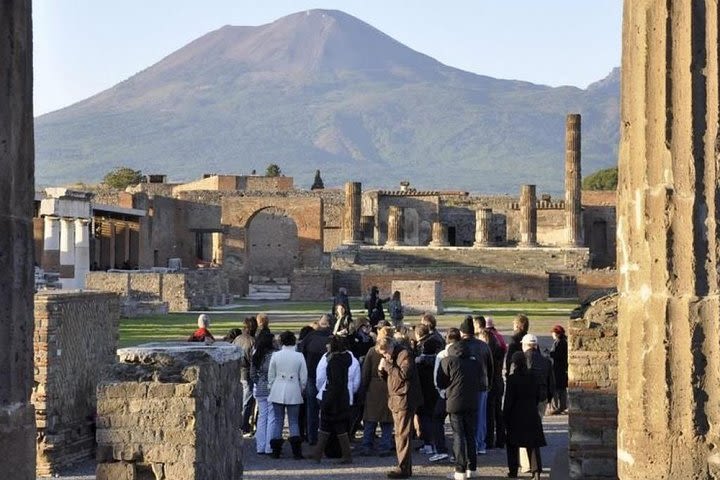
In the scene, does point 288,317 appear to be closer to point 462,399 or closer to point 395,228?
point 462,399

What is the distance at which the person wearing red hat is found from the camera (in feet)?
48.8

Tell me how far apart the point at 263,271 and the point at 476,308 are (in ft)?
107

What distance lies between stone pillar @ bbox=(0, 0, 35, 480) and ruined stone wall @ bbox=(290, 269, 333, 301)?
133 feet

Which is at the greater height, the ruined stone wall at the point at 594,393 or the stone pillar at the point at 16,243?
the stone pillar at the point at 16,243

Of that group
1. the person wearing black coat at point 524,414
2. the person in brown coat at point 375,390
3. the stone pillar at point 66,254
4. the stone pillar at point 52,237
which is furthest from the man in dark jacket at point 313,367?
the stone pillar at point 52,237

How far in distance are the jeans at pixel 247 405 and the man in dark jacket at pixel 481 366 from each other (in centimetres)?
246

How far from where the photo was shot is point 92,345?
12688mm

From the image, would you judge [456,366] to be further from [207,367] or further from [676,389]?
[676,389]

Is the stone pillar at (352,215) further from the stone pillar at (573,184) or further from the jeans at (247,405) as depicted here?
the jeans at (247,405)

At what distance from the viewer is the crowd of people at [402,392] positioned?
11.4 metres

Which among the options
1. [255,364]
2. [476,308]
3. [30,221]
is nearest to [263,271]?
[476,308]

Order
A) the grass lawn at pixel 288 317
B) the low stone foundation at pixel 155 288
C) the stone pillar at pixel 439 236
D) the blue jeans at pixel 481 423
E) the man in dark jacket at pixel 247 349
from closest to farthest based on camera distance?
the blue jeans at pixel 481 423, the man in dark jacket at pixel 247 349, the grass lawn at pixel 288 317, the low stone foundation at pixel 155 288, the stone pillar at pixel 439 236

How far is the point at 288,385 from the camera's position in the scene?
42.3 feet

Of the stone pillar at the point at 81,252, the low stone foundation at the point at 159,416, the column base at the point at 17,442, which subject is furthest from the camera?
the stone pillar at the point at 81,252
